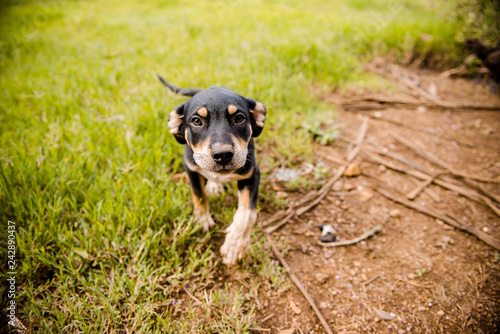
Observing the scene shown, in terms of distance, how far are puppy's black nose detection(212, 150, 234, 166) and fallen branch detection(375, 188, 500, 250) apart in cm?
221

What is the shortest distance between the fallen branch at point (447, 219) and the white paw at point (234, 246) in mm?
1899

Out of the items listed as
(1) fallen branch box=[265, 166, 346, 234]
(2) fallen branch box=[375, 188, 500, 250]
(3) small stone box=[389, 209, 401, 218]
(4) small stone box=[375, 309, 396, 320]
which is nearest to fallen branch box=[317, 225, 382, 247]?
(3) small stone box=[389, 209, 401, 218]

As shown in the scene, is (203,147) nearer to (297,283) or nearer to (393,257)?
(297,283)

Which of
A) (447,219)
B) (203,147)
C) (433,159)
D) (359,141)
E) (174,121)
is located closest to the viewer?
(203,147)

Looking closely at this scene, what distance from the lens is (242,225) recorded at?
230 cm

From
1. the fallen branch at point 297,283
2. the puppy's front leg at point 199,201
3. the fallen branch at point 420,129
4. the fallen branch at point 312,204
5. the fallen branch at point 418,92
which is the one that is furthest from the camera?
the fallen branch at point 418,92

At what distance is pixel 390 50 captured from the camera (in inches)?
247

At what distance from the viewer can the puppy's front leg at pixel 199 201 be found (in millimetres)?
2567

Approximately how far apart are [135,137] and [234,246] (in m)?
2.01

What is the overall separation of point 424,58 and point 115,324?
731 cm

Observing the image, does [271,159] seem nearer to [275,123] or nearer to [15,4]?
[275,123]

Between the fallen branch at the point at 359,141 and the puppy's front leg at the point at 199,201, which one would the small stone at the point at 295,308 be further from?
the fallen branch at the point at 359,141

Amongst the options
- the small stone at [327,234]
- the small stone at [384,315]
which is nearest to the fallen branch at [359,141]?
the small stone at [327,234]

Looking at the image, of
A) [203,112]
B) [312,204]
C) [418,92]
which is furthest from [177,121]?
[418,92]
